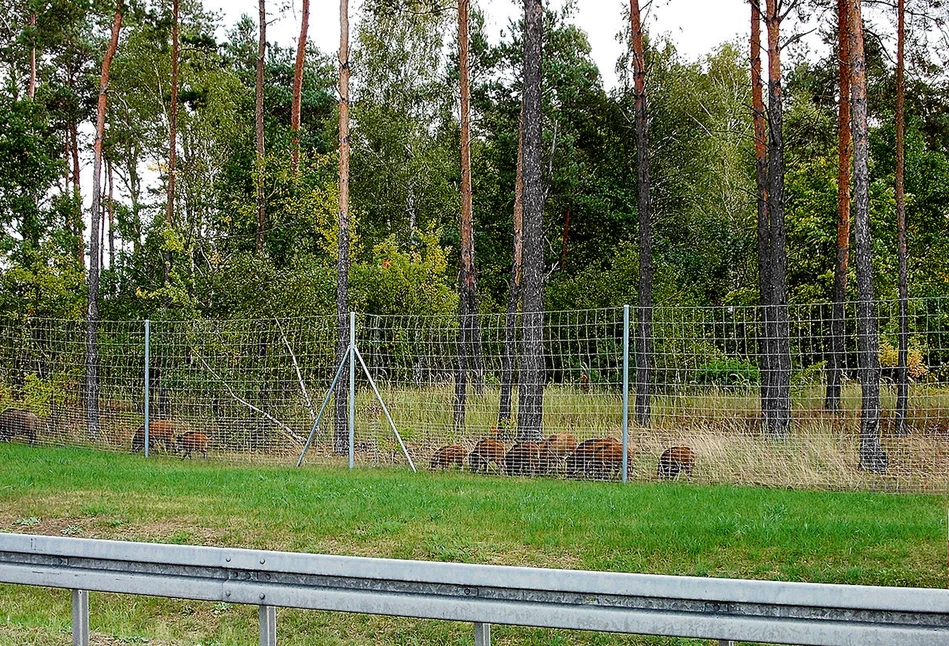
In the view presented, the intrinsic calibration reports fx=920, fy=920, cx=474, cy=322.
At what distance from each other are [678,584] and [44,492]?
9.15 metres

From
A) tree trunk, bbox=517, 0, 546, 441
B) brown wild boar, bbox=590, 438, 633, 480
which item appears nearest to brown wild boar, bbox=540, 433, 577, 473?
brown wild boar, bbox=590, 438, 633, 480

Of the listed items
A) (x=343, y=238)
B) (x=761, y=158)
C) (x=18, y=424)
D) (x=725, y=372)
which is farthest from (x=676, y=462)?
(x=18, y=424)

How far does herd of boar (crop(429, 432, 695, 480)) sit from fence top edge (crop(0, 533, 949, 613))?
794 cm

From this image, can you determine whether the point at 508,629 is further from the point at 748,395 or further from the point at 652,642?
the point at 748,395

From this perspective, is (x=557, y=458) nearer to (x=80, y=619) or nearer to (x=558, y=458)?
(x=558, y=458)

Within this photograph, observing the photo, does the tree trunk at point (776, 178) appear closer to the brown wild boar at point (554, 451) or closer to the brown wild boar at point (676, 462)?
the brown wild boar at point (676, 462)

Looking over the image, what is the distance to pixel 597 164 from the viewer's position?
35.7 m

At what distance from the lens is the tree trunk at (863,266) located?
1244 cm

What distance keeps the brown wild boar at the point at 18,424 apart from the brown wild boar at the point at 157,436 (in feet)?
9.19

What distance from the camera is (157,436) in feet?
52.7

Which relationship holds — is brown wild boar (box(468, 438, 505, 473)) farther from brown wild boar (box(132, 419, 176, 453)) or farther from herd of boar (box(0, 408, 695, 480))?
brown wild boar (box(132, 419, 176, 453))

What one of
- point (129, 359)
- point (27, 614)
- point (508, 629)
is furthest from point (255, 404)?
point (508, 629)

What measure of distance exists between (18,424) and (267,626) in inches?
608

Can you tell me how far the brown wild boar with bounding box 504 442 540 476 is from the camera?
12961 millimetres
